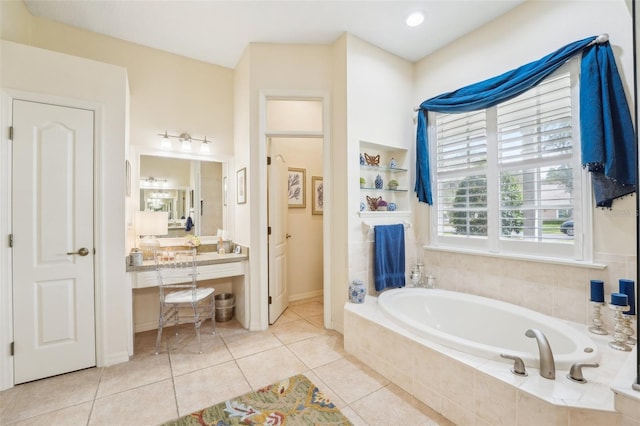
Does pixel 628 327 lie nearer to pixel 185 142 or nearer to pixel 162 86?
pixel 185 142

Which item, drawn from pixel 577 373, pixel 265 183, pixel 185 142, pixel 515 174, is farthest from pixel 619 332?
pixel 185 142

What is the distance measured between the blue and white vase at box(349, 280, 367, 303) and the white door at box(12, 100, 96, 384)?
2225mm

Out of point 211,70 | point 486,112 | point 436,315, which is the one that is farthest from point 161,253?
point 486,112

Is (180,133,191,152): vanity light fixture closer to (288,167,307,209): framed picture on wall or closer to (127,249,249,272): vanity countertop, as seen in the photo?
(127,249,249,272): vanity countertop

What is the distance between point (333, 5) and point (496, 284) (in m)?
2.91

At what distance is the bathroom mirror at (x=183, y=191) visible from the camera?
3.02 meters

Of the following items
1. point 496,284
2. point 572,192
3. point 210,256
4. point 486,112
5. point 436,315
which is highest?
point 486,112

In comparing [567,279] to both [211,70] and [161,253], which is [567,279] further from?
[211,70]

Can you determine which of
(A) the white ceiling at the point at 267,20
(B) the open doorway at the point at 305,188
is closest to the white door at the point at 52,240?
(A) the white ceiling at the point at 267,20

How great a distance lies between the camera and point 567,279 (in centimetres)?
210

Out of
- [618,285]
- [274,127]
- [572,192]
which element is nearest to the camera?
[618,285]

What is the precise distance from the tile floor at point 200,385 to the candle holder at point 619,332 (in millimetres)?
1186

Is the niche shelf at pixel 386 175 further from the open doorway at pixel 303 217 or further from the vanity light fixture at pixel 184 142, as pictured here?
the vanity light fixture at pixel 184 142

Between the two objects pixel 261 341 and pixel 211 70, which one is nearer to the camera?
pixel 261 341
